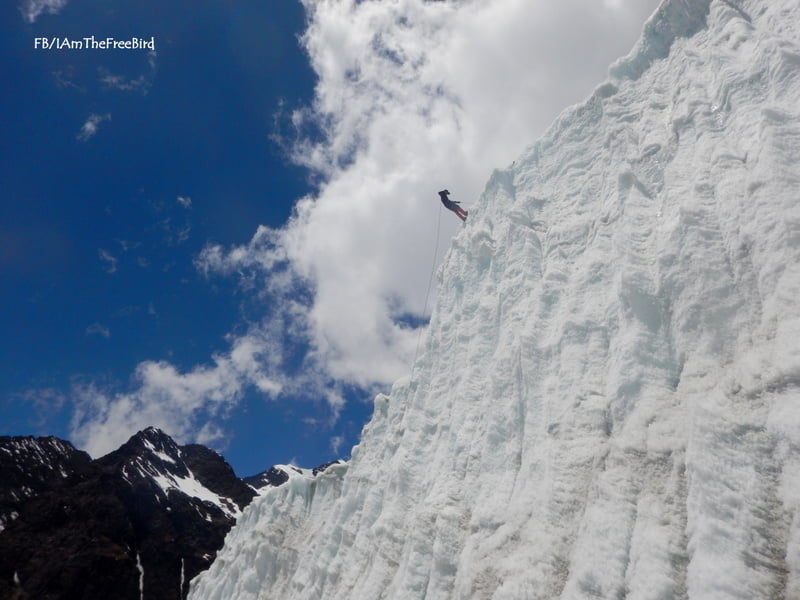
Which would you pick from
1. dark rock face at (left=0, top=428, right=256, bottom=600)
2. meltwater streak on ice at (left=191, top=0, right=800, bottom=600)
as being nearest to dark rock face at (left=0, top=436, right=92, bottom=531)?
dark rock face at (left=0, top=428, right=256, bottom=600)

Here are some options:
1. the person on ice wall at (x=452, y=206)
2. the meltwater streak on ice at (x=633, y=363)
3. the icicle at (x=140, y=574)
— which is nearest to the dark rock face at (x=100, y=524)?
the icicle at (x=140, y=574)

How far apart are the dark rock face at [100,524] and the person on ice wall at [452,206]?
9230cm

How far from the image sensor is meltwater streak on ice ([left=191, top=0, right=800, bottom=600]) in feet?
34.9

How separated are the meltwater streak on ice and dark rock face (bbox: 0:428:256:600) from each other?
85.0m

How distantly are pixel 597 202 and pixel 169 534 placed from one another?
112480 millimetres

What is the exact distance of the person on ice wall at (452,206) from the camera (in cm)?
3259

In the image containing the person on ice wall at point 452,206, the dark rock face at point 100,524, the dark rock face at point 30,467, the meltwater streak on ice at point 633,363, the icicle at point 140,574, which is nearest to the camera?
the meltwater streak on ice at point 633,363

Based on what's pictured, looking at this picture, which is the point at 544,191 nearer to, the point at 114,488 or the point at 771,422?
the point at 771,422

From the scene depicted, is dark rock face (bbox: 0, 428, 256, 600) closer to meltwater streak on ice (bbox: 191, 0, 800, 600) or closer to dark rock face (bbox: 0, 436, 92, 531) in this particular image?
dark rock face (bbox: 0, 436, 92, 531)

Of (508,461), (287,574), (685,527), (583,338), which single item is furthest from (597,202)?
(287,574)

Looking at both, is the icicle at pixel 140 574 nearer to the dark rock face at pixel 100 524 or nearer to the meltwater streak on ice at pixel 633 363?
the dark rock face at pixel 100 524

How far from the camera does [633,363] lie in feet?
45.6

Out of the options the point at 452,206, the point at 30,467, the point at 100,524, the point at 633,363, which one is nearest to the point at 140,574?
the point at 100,524

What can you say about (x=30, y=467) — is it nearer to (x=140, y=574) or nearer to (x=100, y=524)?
(x=100, y=524)
